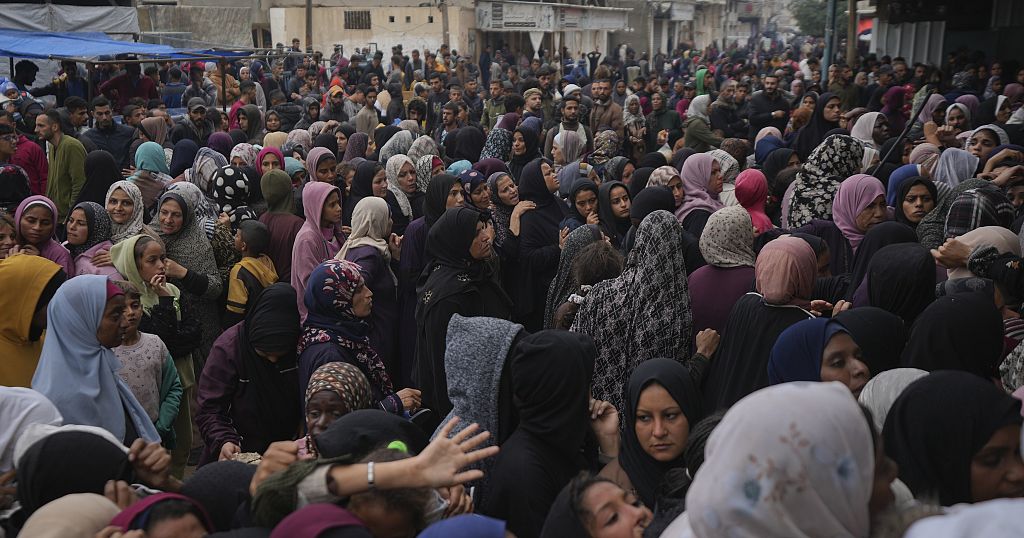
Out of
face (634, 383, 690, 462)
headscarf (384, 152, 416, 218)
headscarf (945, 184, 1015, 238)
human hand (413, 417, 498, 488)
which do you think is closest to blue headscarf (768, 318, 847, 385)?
face (634, 383, 690, 462)

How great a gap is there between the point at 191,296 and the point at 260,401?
1530mm

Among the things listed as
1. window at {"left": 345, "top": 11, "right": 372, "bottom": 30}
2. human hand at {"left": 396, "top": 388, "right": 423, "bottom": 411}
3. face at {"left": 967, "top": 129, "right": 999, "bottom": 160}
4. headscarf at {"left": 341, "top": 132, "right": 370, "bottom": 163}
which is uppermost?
window at {"left": 345, "top": 11, "right": 372, "bottom": 30}

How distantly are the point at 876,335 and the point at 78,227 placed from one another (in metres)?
3.99

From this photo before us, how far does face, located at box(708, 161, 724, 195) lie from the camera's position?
6211mm

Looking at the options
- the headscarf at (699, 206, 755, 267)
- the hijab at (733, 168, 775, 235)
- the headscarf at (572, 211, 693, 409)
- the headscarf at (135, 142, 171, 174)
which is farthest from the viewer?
the headscarf at (135, 142, 171, 174)

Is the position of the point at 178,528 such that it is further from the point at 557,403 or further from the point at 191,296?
the point at 191,296

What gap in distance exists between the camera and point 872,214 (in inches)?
204

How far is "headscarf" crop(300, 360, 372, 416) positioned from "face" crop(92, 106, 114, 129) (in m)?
6.56

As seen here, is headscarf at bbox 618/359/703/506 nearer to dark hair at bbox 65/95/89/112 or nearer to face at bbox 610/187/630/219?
face at bbox 610/187/630/219

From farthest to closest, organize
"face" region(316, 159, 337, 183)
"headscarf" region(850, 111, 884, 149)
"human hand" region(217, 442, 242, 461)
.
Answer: "headscarf" region(850, 111, 884, 149)
"face" region(316, 159, 337, 183)
"human hand" region(217, 442, 242, 461)

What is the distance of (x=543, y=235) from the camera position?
5.91 meters

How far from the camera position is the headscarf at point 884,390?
284cm

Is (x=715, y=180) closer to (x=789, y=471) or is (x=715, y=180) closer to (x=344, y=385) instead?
(x=344, y=385)

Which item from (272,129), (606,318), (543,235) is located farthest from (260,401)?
(272,129)
